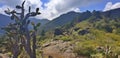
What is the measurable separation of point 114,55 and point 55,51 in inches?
830

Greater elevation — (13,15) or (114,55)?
(13,15)

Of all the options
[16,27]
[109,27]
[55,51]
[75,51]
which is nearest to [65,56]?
[75,51]

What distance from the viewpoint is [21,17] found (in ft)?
95.1

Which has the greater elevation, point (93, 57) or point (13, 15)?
point (13, 15)

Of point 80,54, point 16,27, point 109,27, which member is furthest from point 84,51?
point 109,27

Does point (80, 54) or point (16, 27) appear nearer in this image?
point (16, 27)

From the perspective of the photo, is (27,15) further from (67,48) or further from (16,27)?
(67,48)

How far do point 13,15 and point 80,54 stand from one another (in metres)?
27.1

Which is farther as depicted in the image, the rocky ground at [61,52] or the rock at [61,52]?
the rock at [61,52]

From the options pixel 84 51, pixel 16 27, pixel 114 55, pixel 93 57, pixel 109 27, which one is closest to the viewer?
pixel 16 27

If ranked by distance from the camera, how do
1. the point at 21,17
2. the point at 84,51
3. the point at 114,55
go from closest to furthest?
the point at 21,17, the point at 114,55, the point at 84,51

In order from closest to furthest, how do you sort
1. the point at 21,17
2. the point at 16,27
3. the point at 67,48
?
1. the point at 21,17
2. the point at 16,27
3. the point at 67,48

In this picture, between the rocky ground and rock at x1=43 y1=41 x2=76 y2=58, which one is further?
rock at x1=43 y1=41 x2=76 y2=58

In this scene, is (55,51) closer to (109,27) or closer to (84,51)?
(84,51)
